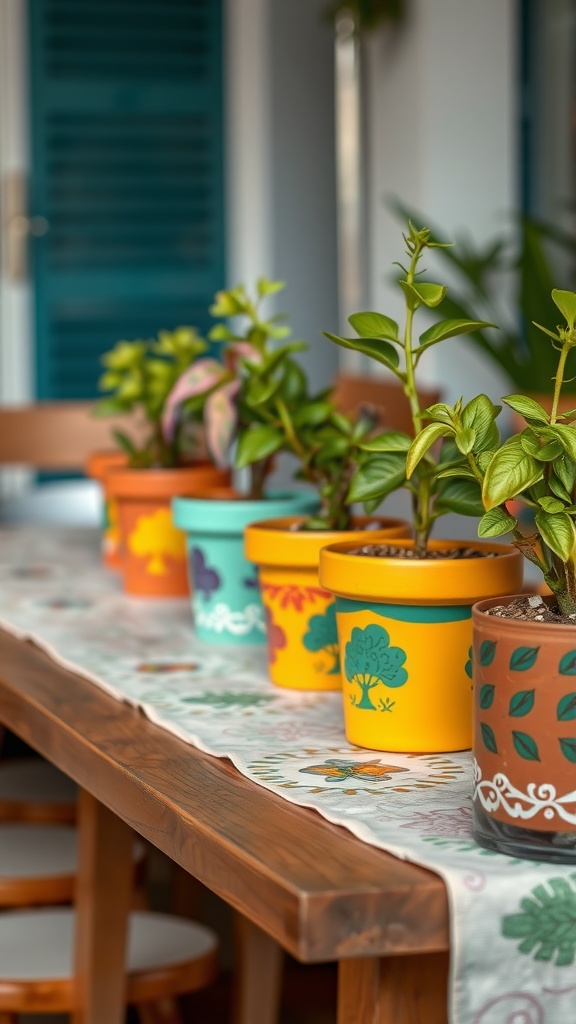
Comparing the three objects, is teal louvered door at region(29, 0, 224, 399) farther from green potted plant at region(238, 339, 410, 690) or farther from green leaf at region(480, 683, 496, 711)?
green leaf at region(480, 683, 496, 711)

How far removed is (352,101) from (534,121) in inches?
21.5

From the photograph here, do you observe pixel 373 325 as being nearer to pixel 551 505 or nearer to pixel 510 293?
pixel 551 505

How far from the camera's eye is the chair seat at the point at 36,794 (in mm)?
1542

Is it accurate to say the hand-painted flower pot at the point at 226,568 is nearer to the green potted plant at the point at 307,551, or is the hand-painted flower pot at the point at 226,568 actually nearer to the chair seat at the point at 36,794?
the green potted plant at the point at 307,551

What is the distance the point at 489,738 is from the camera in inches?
23.6

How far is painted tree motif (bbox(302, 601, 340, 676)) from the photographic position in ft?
3.02

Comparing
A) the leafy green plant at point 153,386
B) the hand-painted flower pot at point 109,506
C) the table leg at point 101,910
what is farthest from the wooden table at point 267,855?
the hand-painted flower pot at point 109,506

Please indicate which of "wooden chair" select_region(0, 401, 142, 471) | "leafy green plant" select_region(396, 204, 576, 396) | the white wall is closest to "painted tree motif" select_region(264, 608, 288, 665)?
"wooden chair" select_region(0, 401, 142, 471)

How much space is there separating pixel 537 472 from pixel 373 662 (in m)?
0.19

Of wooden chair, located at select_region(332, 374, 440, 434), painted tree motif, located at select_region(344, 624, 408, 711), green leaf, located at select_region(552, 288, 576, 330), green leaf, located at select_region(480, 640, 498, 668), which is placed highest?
green leaf, located at select_region(552, 288, 576, 330)

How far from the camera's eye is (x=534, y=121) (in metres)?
4.28

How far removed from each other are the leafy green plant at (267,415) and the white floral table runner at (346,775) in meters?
0.14

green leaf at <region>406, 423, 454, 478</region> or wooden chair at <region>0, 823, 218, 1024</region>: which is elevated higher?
green leaf at <region>406, 423, 454, 478</region>

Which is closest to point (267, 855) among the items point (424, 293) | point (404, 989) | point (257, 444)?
point (404, 989)
